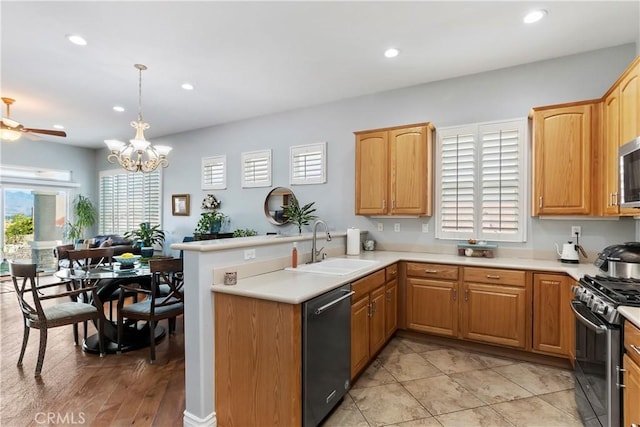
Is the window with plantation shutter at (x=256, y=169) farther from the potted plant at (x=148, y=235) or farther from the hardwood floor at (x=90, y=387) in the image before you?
→ the hardwood floor at (x=90, y=387)

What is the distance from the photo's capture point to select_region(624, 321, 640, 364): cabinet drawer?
1.45 metres

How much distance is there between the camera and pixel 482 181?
3578 mm

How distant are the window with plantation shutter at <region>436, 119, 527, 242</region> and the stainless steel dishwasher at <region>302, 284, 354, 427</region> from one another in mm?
2050

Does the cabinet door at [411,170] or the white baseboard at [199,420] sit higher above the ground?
the cabinet door at [411,170]

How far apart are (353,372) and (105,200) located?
25.4 ft

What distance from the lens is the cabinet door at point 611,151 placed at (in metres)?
2.57

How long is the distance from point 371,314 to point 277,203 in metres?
2.86

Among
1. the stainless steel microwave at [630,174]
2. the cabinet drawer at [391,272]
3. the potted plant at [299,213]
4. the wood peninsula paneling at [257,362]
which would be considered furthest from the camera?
the potted plant at [299,213]

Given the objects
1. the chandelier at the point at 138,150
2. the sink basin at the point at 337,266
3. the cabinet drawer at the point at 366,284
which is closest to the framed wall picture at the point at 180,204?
the chandelier at the point at 138,150

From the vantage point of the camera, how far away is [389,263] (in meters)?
3.11

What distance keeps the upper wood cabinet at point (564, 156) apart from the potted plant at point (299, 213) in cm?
274

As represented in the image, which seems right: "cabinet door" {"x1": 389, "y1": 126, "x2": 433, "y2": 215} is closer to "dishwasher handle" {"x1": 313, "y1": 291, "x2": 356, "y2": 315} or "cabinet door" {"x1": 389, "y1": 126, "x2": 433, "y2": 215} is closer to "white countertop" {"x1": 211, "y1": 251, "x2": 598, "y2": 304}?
"white countertop" {"x1": 211, "y1": 251, "x2": 598, "y2": 304}

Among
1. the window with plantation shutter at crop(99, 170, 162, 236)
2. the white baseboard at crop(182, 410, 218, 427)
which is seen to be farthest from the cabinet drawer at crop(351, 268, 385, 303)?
the window with plantation shutter at crop(99, 170, 162, 236)

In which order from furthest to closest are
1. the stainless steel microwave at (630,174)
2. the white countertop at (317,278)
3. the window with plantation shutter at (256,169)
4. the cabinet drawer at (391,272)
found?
the window with plantation shutter at (256,169), the cabinet drawer at (391,272), the stainless steel microwave at (630,174), the white countertop at (317,278)
